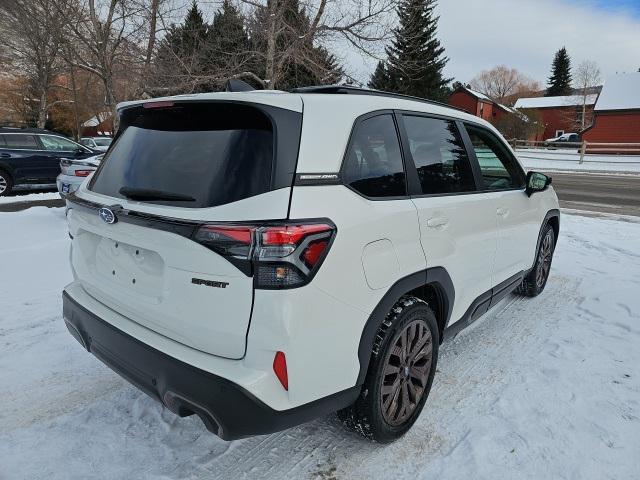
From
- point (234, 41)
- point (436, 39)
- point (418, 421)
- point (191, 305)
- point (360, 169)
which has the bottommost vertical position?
point (418, 421)

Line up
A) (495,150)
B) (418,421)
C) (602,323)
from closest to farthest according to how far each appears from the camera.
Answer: (418,421), (495,150), (602,323)

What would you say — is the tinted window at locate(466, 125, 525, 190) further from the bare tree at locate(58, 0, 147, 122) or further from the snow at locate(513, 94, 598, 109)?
the snow at locate(513, 94, 598, 109)

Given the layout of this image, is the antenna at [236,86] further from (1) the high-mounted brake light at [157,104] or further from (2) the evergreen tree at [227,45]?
(2) the evergreen tree at [227,45]

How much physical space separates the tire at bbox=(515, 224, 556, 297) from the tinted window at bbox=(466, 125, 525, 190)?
0.97 meters

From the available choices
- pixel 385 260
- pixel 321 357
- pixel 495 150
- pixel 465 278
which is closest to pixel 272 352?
pixel 321 357

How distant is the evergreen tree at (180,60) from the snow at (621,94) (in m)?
38.1

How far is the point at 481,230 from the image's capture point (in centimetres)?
315

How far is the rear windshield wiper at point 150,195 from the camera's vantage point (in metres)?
2.02

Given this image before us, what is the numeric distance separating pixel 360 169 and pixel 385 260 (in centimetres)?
45

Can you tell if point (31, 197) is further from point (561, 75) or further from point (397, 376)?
point (561, 75)

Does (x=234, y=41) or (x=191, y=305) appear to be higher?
(x=234, y=41)

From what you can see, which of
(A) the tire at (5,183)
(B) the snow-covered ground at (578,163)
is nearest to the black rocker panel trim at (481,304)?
(A) the tire at (5,183)

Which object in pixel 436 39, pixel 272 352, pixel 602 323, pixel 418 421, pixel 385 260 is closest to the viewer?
pixel 272 352

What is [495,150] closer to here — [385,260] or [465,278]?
[465,278]
